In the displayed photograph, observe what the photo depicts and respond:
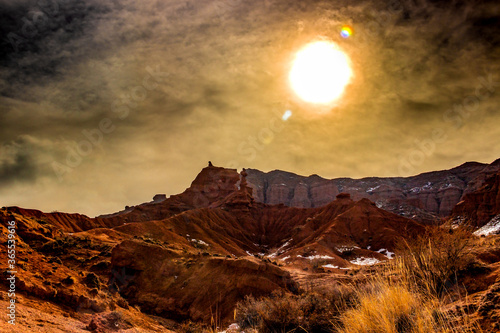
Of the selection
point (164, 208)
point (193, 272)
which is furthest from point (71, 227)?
point (193, 272)

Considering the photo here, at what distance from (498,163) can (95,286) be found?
493 feet

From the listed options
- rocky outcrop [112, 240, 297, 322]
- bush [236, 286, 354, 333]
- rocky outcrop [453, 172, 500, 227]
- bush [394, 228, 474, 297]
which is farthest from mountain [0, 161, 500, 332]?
bush [236, 286, 354, 333]

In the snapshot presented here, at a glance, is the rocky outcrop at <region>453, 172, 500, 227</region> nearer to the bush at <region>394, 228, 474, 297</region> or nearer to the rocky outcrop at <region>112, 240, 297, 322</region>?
the rocky outcrop at <region>112, 240, 297, 322</region>

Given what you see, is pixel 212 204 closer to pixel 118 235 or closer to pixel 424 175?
pixel 118 235

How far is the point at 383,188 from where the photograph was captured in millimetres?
149500

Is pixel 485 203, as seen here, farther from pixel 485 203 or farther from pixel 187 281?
pixel 187 281

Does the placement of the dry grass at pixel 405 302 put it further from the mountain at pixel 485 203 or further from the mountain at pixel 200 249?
the mountain at pixel 485 203

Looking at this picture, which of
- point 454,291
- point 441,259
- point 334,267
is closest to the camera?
point 454,291

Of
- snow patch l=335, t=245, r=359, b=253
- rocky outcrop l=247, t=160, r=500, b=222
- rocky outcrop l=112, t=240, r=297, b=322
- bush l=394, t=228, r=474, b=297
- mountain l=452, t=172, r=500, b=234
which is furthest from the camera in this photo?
rocky outcrop l=247, t=160, r=500, b=222

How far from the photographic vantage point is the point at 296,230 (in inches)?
2921

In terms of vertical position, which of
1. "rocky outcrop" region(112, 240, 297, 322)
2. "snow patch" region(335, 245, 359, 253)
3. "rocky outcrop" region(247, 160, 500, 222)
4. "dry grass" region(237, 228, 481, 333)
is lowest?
"snow patch" region(335, 245, 359, 253)

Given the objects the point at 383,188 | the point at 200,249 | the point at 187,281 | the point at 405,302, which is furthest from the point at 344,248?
the point at 383,188

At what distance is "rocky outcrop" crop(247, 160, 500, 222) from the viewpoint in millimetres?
122875

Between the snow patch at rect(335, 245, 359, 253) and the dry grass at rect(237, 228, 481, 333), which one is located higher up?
the dry grass at rect(237, 228, 481, 333)
